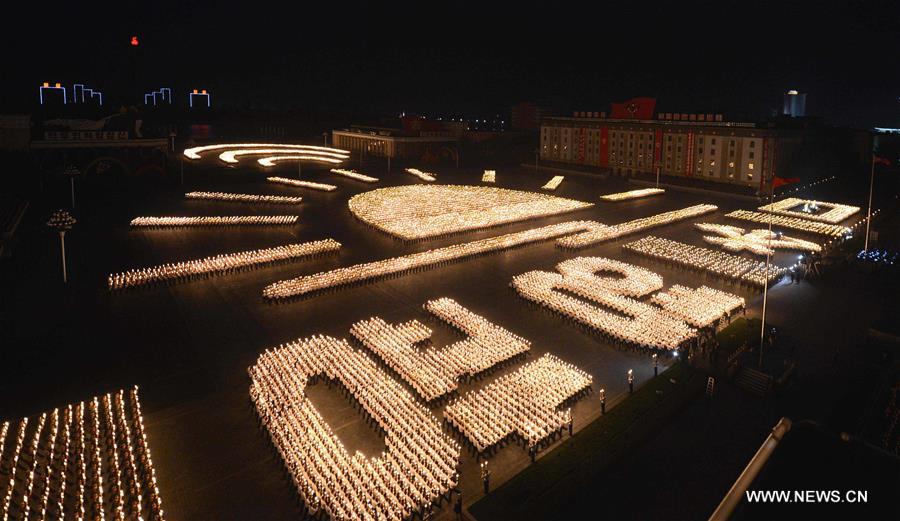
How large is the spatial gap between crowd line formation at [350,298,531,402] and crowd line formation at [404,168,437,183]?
56.0 m

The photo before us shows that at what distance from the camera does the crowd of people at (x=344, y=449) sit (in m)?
17.6

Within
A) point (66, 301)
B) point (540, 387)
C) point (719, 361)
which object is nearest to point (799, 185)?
point (719, 361)

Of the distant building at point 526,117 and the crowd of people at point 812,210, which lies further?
the distant building at point 526,117

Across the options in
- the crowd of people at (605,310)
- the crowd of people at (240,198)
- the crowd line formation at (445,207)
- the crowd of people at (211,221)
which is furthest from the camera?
the crowd of people at (240,198)

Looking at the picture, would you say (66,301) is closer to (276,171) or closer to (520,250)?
(520,250)

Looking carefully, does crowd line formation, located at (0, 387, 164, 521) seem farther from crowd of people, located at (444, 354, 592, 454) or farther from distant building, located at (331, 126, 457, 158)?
distant building, located at (331, 126, 457, 158)

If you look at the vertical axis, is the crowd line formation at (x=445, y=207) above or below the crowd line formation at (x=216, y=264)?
above

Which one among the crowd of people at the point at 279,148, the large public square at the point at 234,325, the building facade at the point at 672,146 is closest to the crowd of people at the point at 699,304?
the large public square at the point at 234,325

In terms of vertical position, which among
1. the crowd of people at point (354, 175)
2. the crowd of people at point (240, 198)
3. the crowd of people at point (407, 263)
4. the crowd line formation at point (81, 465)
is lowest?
the crowd line formation at point (81, 465)

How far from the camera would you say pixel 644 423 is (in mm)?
21062

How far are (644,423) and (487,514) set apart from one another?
26.0 ft

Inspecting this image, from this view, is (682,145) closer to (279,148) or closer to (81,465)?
(279,148)

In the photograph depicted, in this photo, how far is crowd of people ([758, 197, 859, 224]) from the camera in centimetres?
5866

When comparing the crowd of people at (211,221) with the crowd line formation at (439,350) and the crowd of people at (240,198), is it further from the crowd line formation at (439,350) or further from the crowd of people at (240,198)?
the crowd line formation at (439,350)
